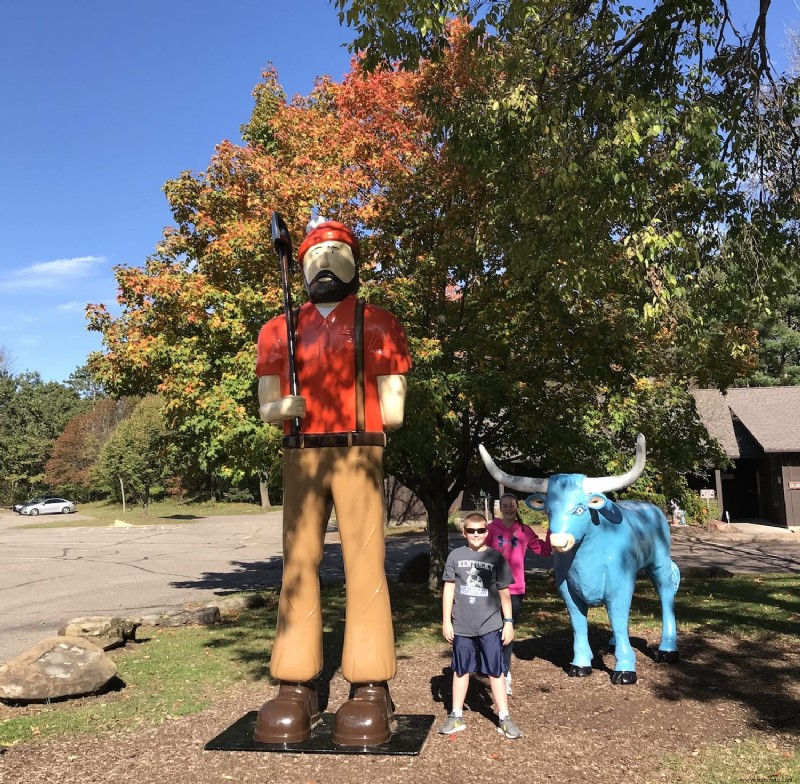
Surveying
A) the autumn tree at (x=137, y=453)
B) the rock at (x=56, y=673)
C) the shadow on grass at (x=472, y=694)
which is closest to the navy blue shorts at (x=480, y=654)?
the shadow on grass at (x=472, y=694)

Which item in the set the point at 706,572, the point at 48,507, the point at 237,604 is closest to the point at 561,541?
the point at 237,604

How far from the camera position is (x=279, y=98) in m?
12.3

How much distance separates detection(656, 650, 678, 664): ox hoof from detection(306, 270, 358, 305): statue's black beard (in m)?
4.32

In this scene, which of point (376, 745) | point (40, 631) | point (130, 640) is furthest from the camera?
point (40, 631)

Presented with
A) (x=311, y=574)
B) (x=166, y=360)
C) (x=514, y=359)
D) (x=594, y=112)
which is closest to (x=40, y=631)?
(x=166, y=360)

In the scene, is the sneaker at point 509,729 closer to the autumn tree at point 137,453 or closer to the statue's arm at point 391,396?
the statue's arm at point 391,396

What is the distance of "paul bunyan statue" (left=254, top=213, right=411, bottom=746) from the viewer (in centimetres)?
438

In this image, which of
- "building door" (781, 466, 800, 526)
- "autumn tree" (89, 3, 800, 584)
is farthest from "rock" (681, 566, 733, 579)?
"building door" (781, 466, 800, 526)

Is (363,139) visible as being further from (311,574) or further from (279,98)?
(311,574)

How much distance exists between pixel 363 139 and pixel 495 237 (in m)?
2.39

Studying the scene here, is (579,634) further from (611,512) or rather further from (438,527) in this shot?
(438,527)

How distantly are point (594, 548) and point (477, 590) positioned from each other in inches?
63.6

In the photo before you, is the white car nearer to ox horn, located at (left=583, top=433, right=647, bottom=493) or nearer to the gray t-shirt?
ox horn, located at (left=583, top=433, right=647, bottom=493)

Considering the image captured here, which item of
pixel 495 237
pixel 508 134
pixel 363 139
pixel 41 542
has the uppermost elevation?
pixel 363 139
